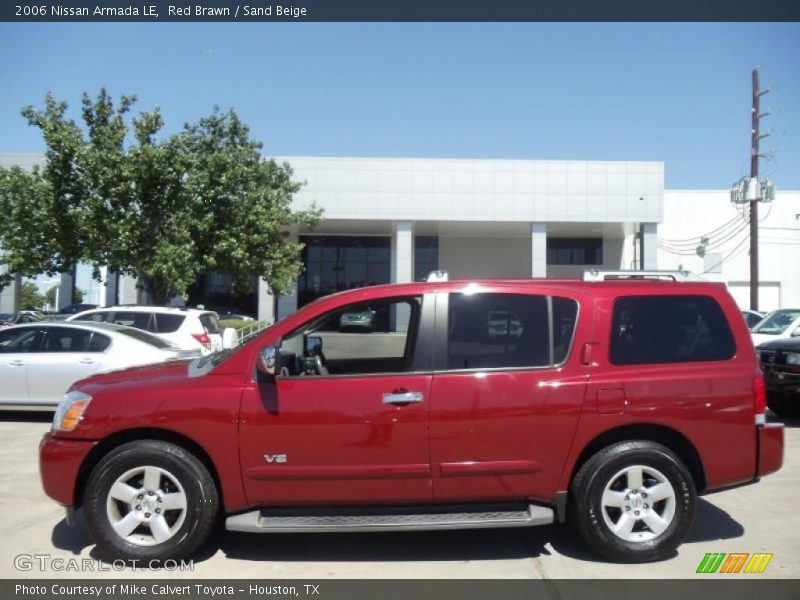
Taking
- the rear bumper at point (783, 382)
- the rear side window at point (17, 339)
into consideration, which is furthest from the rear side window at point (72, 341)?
the rear bumper at point (783, 382)

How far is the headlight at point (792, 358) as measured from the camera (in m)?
8.81

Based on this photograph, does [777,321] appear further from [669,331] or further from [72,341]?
[72,341]

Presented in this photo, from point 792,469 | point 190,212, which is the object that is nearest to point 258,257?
point 190,212

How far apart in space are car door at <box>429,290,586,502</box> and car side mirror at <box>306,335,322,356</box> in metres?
1.14

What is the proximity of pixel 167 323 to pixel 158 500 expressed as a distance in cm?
837

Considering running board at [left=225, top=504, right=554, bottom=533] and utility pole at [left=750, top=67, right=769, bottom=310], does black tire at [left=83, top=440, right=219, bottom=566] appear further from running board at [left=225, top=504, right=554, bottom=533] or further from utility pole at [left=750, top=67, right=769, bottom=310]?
utility pole at [left=750, top=67, right=769, bottom=310]

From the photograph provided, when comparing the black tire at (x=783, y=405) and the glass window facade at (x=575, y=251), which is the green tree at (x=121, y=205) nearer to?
the black tire at (x=783, y=405)

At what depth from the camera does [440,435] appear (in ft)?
14.1

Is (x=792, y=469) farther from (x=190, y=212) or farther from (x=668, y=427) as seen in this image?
(x=190, y=212)

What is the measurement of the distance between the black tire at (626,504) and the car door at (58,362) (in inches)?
291

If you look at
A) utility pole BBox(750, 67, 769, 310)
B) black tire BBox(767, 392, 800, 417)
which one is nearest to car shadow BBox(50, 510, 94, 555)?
black tire BBox(767, 392, 800, 417)

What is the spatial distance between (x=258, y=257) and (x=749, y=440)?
62.9ft

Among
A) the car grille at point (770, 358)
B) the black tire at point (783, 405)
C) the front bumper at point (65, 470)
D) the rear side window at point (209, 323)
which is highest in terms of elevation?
the rear side window at point (209, 323)

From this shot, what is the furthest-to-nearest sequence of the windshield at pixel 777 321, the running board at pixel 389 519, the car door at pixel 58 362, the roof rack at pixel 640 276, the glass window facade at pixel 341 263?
the glass window facade at pixel 341 263 → the windshield at pixel 777 321 → the car door at pixel 58 362 → the roof rack at pixel 640 276 → the running board at pixel 389 519
